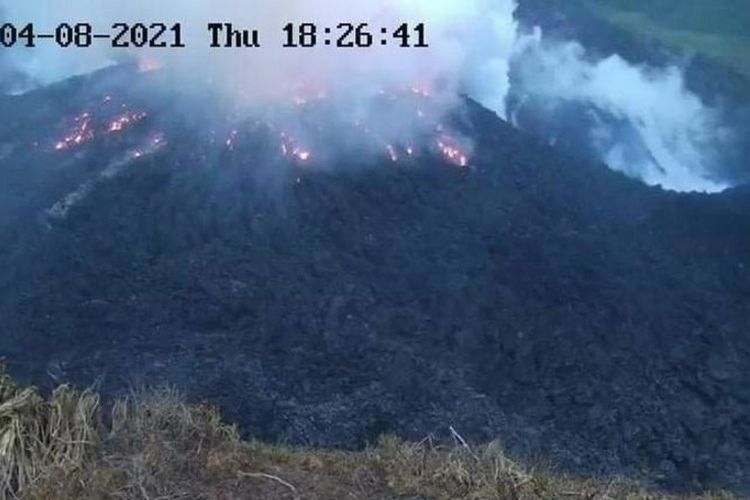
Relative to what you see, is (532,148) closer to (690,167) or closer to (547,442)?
(690,167)

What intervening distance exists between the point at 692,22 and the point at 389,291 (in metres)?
19.2

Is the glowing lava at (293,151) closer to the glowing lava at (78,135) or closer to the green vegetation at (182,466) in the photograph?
the glowing lava at (78,135)

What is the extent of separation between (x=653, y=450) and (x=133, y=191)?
7.91m

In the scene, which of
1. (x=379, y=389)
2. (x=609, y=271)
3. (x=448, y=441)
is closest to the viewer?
(x=448, y=441)

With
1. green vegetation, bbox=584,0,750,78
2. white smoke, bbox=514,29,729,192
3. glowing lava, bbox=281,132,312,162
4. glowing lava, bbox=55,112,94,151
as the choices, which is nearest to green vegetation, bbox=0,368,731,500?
glowing lava, bbox=281,132,312,162

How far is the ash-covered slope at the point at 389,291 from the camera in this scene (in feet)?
34.9

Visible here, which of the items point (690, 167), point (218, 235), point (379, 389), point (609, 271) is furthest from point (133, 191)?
point (690, 167)

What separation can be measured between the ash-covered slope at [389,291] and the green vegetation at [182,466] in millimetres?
3052

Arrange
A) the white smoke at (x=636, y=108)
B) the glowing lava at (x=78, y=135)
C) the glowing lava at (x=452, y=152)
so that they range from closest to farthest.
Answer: the glowing lava at (x=452, y=152)
the glowing lava at (x=78, y=135)
the white smoke at (x=636, y=108)

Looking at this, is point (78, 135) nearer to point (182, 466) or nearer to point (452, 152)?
point (452, 152)

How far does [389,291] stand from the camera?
12.6 meters

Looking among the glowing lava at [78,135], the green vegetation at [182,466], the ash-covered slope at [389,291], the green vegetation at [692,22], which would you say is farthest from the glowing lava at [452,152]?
the green vegetation at [692,22]

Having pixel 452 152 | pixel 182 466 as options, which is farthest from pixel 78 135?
pixel 182 466

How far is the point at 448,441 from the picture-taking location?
997 centimetres
